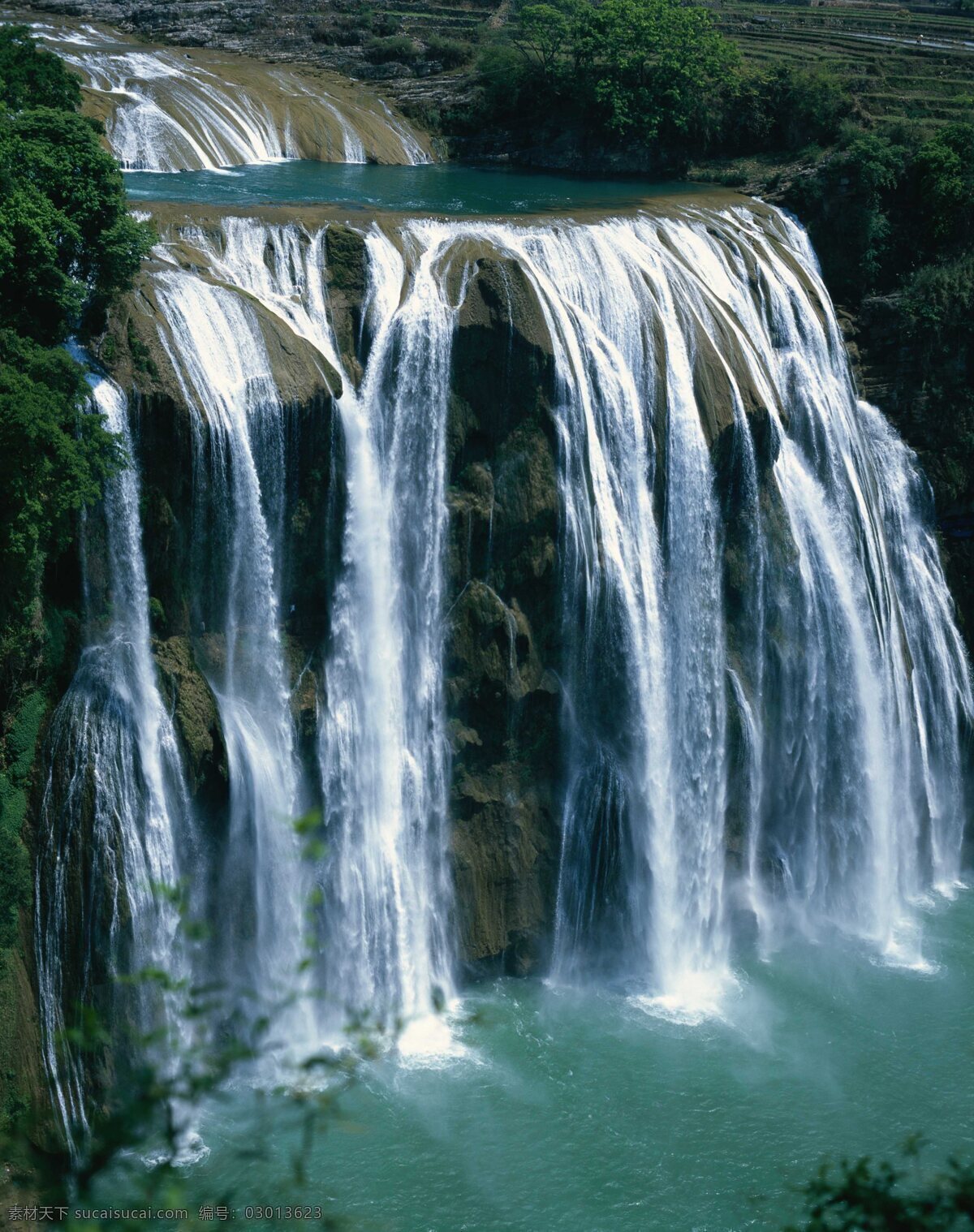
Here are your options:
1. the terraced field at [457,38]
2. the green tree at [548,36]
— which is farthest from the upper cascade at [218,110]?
the green tree at [548,36]

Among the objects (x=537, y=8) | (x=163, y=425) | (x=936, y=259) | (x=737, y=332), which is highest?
(x=537, y=8)

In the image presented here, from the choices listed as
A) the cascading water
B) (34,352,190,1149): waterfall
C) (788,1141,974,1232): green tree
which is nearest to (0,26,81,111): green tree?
the cascading water

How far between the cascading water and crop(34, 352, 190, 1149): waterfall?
0.27ft

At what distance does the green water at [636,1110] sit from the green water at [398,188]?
A: 1817 cm

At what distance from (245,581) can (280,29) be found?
32199 mm

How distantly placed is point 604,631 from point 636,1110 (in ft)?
26.9

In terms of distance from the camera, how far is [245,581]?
68.6 feet

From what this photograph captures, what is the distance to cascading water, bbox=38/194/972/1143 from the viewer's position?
20.8 meters

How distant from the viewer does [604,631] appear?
23.7m

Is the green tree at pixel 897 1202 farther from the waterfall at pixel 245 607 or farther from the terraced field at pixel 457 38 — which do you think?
the terraced field at pixel 457 38

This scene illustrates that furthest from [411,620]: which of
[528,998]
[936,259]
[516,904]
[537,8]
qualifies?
[537,8]

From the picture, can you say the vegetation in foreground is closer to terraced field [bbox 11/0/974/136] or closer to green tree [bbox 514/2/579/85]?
green tree [bbox 514/2/579/85]

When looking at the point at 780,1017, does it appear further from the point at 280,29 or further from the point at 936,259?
the point at 280,29

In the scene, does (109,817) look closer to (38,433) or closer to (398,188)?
(38,433)
